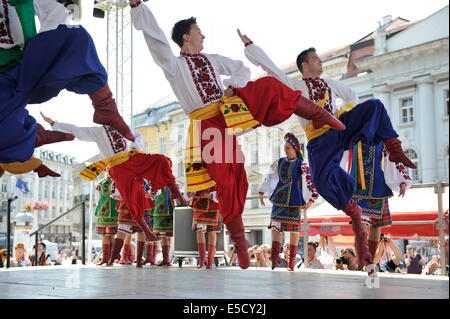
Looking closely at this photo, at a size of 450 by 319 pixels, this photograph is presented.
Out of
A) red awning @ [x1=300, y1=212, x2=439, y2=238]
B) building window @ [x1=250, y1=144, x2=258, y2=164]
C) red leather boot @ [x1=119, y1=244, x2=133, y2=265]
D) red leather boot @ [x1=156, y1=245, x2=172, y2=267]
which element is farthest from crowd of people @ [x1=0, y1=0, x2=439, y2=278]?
building window @ [x1=250, y1=144, x2=258, y2=164]

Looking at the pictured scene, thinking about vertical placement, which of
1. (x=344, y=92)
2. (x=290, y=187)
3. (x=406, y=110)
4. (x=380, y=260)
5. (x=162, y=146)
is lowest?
(x=380, y=260)

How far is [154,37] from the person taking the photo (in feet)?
11.2

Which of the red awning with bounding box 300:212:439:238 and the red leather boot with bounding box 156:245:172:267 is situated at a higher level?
the red awning with bounding box 300:212:439:238

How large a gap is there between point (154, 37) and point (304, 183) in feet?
8.32

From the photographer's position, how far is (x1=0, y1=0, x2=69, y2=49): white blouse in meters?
2.49

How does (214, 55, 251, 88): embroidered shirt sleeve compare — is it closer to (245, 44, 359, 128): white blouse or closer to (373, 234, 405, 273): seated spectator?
(245, 44, 359, 128): white blouse

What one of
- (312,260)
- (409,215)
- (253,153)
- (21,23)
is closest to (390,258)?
(409,215)

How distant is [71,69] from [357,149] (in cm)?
286

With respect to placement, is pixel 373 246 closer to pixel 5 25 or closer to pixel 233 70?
pixel 233 70

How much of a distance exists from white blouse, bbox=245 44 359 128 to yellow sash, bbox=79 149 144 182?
2.14 m

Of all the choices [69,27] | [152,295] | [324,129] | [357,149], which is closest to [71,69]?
[69,27]

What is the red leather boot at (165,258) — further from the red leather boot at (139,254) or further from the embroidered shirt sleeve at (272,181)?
the embroidered shirt sleeve at (272,181)

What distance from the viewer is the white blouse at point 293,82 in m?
3.62

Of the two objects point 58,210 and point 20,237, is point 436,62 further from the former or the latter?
point 58,210
